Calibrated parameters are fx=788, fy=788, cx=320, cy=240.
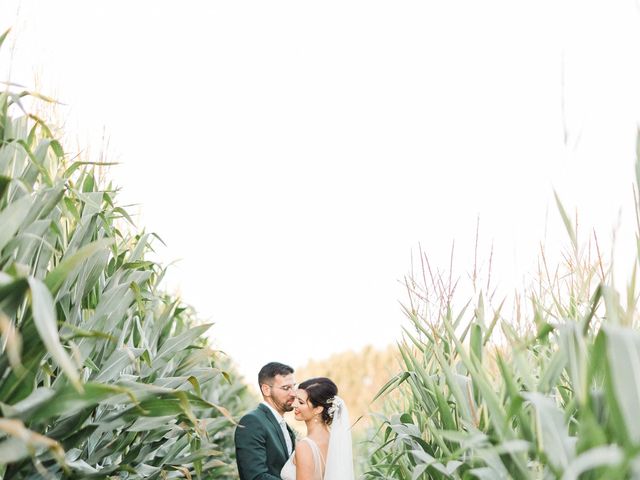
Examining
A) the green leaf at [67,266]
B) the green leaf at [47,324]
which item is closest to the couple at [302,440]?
the green leaf at [67,266]

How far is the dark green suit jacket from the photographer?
4305 millimetres

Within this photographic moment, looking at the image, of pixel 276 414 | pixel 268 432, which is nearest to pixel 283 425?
pixel 276 414

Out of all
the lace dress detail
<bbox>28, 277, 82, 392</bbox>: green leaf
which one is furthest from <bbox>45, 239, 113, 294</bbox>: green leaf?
the lace dress detail

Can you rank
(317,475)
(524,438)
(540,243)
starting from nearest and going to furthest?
(524,438) < (540,243) < (317,475)

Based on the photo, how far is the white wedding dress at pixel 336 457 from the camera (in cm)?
416

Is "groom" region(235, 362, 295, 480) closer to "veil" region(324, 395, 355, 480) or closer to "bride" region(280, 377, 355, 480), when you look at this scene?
"bride" region(280, 377, 355, 480)

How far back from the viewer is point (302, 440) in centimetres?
421

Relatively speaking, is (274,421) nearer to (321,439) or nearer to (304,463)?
(321,439)

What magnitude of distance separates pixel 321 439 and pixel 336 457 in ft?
0.65

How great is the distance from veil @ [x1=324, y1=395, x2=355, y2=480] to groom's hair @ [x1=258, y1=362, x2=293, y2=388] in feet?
1.77

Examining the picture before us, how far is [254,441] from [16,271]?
2.95m

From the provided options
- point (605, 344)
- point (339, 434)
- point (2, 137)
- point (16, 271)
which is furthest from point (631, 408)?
point (339, 434)

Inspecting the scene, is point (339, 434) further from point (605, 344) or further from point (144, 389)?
point (605, 344)

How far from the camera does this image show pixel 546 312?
283cm
